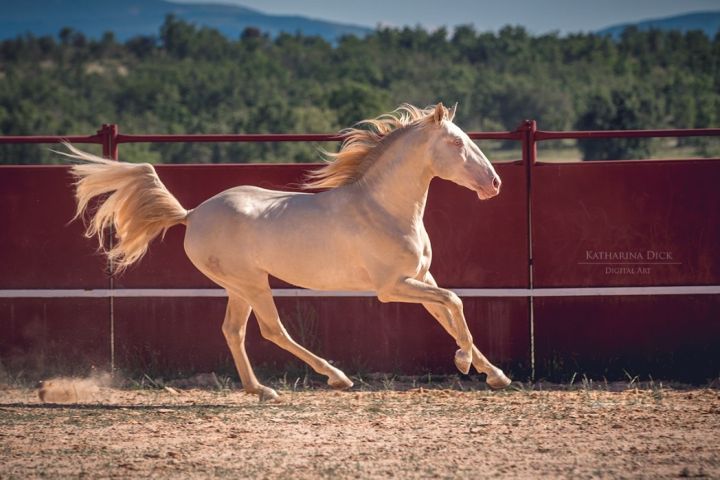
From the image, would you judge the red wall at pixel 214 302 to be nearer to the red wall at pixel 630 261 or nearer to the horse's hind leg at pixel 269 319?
the red wall at pixel 630 261

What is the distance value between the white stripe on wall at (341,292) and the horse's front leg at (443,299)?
1458 millimetres

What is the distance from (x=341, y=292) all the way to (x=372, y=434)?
8.75 feet

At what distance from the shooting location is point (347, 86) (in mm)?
43438

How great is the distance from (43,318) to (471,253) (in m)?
3.45

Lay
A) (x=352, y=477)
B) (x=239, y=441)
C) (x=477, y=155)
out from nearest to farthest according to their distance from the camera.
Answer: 1. (x=352, y=477)
2. (x=239, y=441)
3. (x=477, y=155)

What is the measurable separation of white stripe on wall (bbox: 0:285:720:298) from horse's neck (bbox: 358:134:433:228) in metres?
1.41

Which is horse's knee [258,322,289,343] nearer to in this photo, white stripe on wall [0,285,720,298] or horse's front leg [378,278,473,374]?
horse's front leg [378,278,473,374]

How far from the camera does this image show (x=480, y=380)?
8930 mm

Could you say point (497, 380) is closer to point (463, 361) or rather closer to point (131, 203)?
point (463, 361)

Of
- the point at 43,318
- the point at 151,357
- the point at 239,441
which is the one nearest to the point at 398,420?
the point at 239,441

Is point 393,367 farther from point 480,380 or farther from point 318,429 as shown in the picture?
point 318,429

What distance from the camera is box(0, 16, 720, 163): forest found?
133 feet

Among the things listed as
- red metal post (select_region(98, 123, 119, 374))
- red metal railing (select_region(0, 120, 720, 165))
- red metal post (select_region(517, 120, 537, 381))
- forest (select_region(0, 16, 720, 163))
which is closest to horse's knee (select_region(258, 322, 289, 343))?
red metal railing (select_region(0, 120, 720, 165))

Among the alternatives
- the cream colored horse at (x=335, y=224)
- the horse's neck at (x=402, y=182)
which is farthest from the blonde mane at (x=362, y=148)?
the horse's neck at (x=402, y=182)
